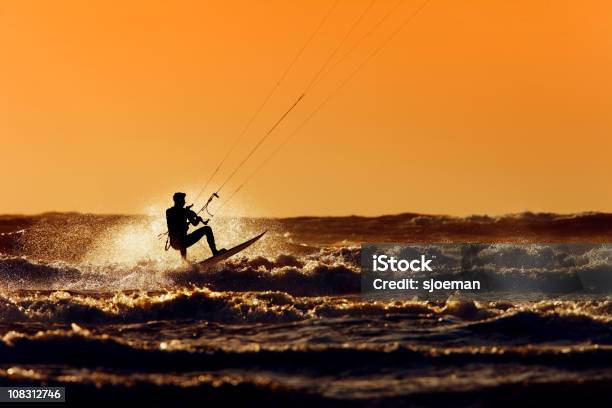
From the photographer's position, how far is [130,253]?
113 feet

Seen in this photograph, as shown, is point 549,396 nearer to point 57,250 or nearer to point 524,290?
point 524,290

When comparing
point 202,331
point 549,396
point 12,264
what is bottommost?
point 549,396

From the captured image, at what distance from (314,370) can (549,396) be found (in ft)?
10.00

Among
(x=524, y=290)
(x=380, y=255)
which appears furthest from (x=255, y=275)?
(x=380, y=255)

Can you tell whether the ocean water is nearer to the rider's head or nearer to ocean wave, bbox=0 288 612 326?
ocean wave, bbox=0 288 612 326

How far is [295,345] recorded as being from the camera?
1555 cm

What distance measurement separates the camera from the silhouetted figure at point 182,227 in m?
25.0

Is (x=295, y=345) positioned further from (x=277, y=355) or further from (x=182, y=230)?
(x=182, y=230)

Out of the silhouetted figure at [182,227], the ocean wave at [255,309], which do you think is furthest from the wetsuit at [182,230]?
the ocean wave at [255,309]

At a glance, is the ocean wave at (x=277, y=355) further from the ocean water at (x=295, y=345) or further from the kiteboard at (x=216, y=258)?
the kiteboard at (x=216, y=258)

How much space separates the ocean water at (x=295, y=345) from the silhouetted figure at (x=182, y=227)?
0.91 metres

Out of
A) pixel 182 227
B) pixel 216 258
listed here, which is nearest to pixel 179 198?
pixel 182 227

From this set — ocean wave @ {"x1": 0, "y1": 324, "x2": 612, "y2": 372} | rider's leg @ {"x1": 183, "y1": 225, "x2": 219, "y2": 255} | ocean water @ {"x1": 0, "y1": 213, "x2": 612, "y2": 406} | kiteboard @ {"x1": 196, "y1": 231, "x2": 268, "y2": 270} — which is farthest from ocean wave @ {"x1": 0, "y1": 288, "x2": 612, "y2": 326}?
kiteboard @ {"x1": 196, "y1": 231, "x2": 268, "y2": 270}

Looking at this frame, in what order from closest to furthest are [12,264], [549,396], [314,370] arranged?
[549,396] < [314,370] < [12,264]
